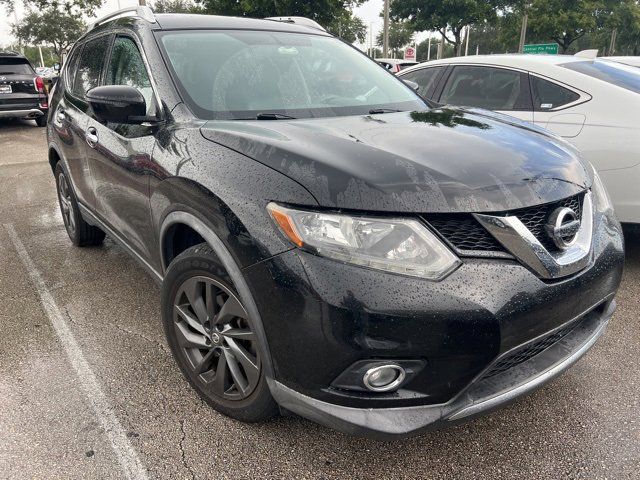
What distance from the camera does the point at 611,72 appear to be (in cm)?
411

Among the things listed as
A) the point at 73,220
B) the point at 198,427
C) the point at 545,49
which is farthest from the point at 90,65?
the point at 545,49

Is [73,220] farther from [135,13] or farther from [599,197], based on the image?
[599,197]

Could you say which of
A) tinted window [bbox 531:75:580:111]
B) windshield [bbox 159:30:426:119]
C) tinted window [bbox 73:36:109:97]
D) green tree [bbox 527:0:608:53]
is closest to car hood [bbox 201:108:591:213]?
windshield [bbox 159:30:426:119]

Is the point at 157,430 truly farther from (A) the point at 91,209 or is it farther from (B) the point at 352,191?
(A) the point at 91,209

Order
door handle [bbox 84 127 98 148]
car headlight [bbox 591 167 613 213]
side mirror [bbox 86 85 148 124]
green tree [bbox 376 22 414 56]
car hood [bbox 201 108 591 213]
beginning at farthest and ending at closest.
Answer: green tree [bbox 376 22 414 56]
door handle [bbox 84 127 98 148]
side mirror [bbox 86 85 148 124]
car headlight [bbox 591 167 613 213]
car hood [bbox 201 108 591 213]

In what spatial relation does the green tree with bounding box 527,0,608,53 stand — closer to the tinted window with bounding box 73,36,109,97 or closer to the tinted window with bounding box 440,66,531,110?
the tinted window with bounding box 440,66,531,110

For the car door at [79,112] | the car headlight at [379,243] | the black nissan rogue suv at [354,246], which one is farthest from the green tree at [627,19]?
the car headlight at [379,243]

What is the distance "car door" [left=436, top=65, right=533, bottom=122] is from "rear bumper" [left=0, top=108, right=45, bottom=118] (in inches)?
420

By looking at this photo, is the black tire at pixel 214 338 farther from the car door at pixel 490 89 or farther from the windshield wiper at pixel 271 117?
the car door at pixel 490 89

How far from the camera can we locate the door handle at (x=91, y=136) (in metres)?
3.14

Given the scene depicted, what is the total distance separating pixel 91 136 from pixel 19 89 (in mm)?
10410

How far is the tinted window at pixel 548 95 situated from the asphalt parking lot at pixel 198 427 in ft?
5.61

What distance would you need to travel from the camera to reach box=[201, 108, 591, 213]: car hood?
1697 mm

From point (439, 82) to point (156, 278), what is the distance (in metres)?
3.52
